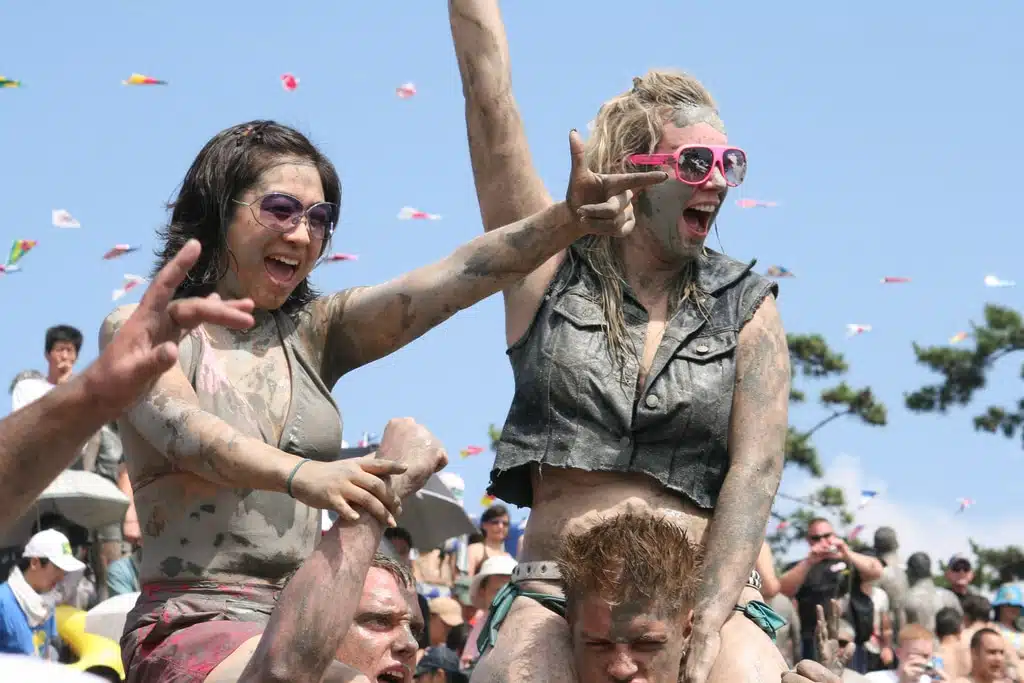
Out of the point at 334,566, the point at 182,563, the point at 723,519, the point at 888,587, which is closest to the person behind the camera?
the point at 334,566

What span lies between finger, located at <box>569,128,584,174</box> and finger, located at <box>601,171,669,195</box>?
70 mm

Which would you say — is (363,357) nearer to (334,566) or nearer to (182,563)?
(182,563)

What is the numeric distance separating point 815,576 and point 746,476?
567cm

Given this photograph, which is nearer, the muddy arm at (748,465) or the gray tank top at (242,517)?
the gray tank top at (242,517)

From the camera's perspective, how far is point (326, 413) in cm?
430

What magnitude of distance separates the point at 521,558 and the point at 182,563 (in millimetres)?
1113

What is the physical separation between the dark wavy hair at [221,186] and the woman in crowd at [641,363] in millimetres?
655

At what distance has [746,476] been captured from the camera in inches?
185

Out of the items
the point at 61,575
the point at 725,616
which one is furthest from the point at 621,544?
the point at 61,575

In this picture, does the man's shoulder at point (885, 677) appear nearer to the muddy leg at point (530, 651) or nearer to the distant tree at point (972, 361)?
the muddy leg at point (530, 651)

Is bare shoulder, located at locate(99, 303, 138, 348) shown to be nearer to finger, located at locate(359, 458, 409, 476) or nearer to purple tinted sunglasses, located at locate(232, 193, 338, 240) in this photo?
purple tinted sunglasses, located at locate(232, 193, 338, 240)

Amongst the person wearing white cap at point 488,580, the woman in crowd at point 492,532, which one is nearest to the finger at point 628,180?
the person wearing white cap at point 488,580

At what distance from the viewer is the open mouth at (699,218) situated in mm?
4926

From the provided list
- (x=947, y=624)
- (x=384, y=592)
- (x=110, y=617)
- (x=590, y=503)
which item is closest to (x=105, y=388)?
(x=384, y=592)
